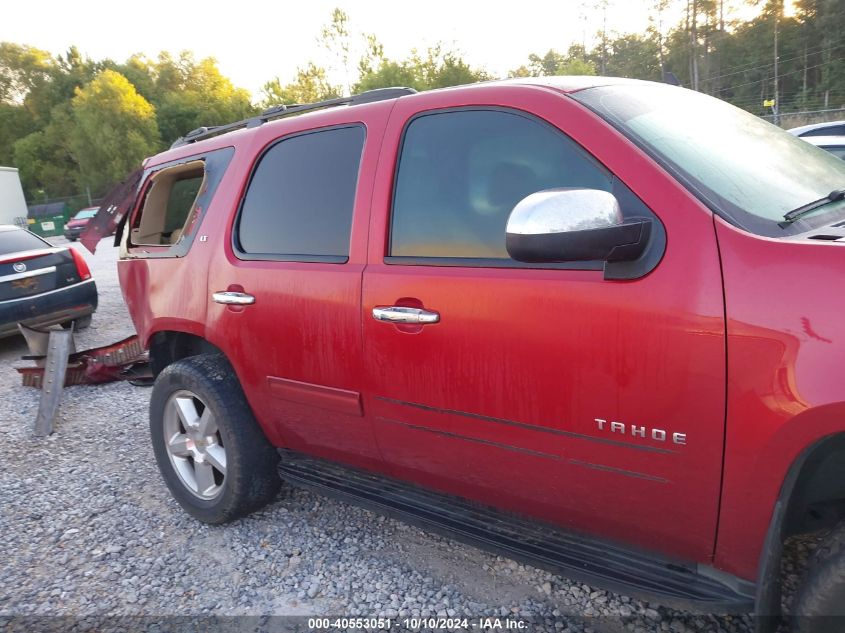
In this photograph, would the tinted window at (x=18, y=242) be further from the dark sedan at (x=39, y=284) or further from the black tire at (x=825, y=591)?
the black tire at (x=825, y=591)

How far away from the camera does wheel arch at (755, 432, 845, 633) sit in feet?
5.08

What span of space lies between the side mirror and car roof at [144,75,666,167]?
0.57 m

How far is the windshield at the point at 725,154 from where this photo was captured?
180cm

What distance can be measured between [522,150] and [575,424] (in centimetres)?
93

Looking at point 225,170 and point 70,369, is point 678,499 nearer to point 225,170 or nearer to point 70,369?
point 225,170

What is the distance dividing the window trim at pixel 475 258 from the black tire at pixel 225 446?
4.05 ft

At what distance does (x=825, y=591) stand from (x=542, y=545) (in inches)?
31.8

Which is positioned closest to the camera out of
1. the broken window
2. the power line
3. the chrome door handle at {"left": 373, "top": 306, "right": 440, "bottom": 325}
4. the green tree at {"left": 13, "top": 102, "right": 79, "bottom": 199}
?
the chrome door handle at {"left": 373, "top": 306, "right": 440, "bottom": 325}

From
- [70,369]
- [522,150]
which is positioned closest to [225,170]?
[522,150]

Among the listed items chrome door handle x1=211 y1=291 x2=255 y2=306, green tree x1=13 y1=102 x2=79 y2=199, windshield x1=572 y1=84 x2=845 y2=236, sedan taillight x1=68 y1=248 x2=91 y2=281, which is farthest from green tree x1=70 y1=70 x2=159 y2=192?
windshield x1=572 y1=84 x2=845 y2=236

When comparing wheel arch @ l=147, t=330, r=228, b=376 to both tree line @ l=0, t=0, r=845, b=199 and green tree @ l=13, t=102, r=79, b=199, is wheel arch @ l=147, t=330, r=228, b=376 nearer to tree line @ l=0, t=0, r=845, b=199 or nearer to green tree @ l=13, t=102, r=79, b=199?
tree line @ l=0, t=0, r=845, b=199

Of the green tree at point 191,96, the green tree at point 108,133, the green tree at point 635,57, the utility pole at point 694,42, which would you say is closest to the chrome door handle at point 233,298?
the green tree at point 108,133

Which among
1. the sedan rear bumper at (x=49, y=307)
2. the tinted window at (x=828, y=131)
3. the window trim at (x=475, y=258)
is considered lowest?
the sedan rear bumper at (x=49, y=307)

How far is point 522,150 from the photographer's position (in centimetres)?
210
